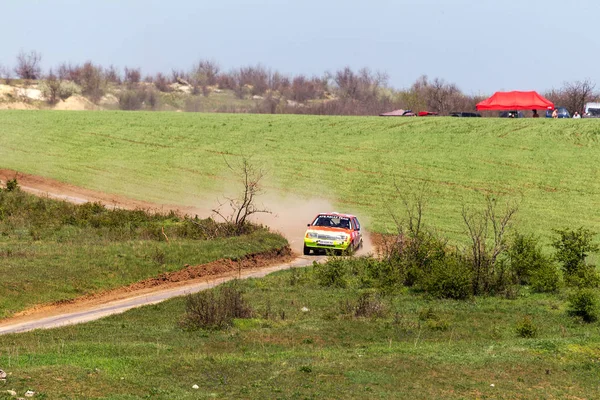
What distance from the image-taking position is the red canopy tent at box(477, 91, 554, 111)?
83312 mm

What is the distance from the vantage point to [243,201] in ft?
134

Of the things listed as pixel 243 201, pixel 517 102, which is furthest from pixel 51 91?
pixel 243 201

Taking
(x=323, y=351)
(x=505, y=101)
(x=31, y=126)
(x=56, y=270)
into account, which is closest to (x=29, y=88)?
(x=31, y=126)

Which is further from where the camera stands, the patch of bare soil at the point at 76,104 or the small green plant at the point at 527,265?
the patch of bare soil at the point at 76,104

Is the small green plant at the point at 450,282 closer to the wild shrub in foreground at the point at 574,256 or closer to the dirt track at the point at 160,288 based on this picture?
the wild shrub in foreground at the point at 574,256

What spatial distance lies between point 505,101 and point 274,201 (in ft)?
140

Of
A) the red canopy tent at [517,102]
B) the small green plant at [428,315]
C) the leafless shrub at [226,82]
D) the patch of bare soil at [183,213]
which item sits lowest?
the patch of bare soil at [183,213]

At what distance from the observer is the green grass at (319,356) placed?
13.1m

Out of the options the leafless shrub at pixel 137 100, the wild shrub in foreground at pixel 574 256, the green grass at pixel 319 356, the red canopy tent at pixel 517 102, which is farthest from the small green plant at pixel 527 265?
the leafless shrub at pixel 137 100

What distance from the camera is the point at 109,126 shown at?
74312 mm

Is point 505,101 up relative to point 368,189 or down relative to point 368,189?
up

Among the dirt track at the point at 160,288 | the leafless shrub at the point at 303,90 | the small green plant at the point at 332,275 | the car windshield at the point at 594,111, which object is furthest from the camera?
the leafless shrub at the point at 303,90

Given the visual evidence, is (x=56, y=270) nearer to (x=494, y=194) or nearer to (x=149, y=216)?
(x=149, y=216)

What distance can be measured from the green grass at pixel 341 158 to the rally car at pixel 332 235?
20.4 ft
